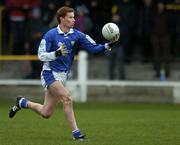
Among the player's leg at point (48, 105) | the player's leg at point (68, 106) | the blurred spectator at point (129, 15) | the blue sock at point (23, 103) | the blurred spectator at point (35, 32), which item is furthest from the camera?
the blurred spectator at point (35, 32)

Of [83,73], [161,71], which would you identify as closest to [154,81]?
[161,71]

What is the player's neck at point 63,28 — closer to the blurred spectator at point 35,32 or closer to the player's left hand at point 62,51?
the player's left hand at point 62,51

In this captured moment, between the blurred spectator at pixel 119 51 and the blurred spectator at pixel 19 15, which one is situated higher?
the blurred spectator at pixel 19 15

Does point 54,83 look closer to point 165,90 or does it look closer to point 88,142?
point 88,142

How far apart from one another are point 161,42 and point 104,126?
333 inches

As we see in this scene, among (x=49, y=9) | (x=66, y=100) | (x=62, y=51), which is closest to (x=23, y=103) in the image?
(x=66, y=100)

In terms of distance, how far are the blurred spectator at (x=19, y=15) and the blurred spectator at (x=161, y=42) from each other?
3860 millimetres

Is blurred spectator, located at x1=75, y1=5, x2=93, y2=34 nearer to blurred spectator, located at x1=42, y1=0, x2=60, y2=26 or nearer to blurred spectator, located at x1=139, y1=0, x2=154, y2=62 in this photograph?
blurred spectator, located at x1=42, y1=0, x2=60, y2=26

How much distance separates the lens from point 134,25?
25.0 metres

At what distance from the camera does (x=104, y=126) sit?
1681 cm

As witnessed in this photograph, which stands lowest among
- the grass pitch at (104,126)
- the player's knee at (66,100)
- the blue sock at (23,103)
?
the grass pitch at (104,126)

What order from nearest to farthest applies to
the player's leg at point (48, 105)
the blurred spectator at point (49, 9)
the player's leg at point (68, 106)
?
the player's leg at point (68, 106), the player's leg at point (48, 105), the blurred spectator at point (49, 9)

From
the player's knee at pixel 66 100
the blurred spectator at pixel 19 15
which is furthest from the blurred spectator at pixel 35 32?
the player's knee at pixel 66 100

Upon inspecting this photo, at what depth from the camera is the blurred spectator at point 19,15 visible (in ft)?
80.6
